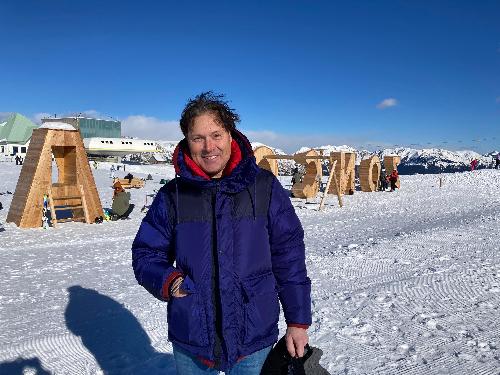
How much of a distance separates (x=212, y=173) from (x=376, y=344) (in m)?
3.01

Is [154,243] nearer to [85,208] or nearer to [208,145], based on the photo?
[208,145]

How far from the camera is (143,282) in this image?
6.72 ft

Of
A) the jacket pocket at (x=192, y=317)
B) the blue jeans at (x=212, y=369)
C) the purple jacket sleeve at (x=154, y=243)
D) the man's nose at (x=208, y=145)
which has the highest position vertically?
the man's nose at (x=208, y=145)

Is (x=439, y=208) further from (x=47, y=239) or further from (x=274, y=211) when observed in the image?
(x=274, y=211)

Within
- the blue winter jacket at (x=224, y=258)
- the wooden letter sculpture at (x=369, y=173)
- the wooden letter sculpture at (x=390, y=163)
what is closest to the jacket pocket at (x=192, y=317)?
the blue winter jacket at (x=224, y=258)

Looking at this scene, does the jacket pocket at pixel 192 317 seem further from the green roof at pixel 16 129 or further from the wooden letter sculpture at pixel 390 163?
the green roof at pixel 16 129

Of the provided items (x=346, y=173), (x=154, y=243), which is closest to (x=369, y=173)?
(x=346, y=173)

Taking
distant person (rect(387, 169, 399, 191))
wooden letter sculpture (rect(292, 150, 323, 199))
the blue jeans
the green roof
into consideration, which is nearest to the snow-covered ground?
the blue jeans

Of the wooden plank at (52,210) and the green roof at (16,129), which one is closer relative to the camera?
the wooden plank at (52,210)

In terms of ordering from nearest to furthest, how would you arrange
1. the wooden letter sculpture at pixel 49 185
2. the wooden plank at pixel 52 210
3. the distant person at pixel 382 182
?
the wooden letter sculpture at pixel 49 185
the wooden plank at pixel 52 210
the distant person at pixel 382 182

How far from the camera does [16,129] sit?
79.1m

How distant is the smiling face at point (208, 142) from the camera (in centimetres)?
204

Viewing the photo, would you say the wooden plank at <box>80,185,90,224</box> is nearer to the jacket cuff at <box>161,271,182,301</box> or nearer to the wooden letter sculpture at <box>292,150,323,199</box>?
the wooden letter sculpture at <box>292,150,323,199</box>

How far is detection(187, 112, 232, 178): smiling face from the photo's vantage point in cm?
204
